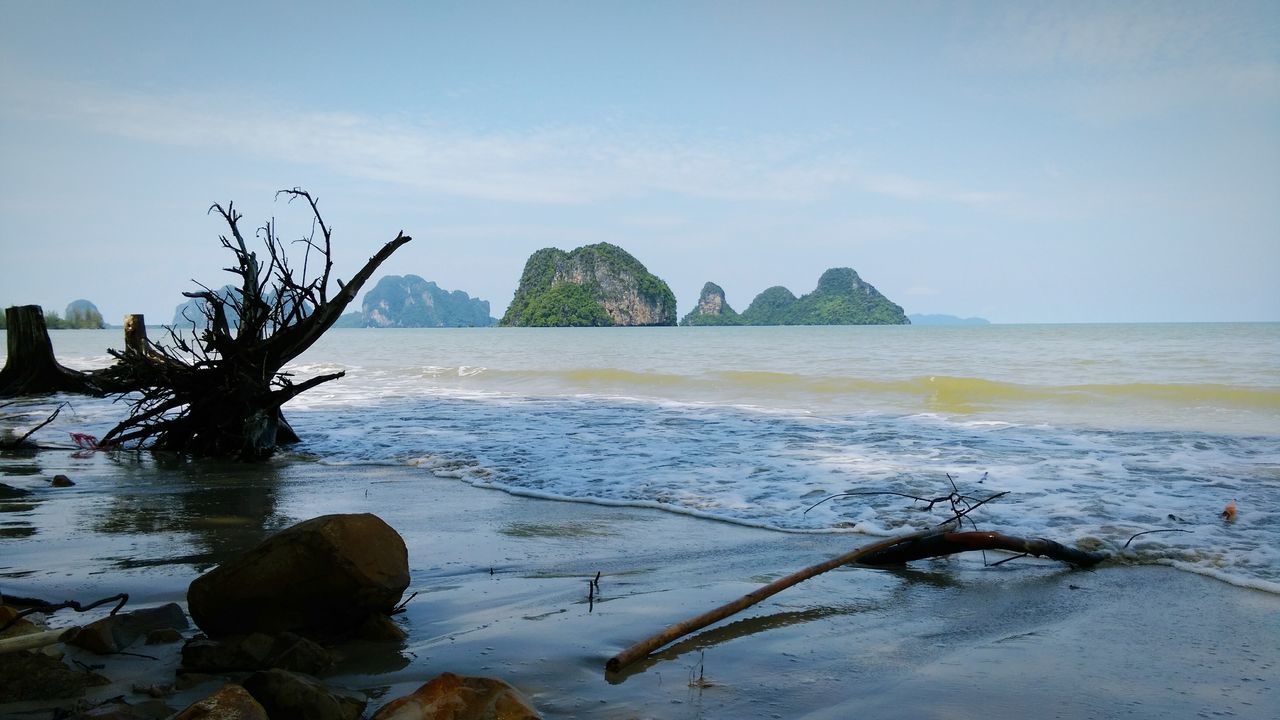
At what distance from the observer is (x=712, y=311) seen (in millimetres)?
178375

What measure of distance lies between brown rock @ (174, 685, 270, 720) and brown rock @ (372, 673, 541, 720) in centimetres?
31

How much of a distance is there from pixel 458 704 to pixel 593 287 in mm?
→ 147949

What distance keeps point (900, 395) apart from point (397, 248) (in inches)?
430

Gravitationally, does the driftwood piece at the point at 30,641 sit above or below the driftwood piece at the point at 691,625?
above

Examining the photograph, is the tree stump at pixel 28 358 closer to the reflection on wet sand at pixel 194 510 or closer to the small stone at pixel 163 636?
the reflection on wet sand at pixel 194 510

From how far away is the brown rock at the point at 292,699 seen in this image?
2016 mm

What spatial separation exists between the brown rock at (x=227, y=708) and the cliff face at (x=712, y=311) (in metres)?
172

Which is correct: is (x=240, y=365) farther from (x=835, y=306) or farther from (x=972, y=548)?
(x=835, y=306)

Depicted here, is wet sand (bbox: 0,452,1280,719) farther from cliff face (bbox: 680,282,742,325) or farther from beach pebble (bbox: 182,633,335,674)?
cliff face (bbox: 680,282,742,325)

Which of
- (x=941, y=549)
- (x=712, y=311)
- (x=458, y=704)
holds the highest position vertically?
(x=712, y=311)

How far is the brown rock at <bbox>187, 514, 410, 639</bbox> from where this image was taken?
2.74 metres

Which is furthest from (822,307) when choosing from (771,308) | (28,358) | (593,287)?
(28,358)

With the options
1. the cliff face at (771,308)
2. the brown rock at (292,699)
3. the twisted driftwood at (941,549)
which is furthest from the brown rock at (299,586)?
the cliff face at (771,308)

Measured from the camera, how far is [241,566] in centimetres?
277
